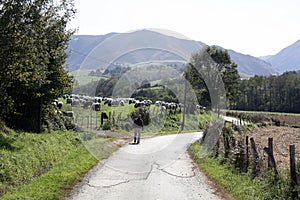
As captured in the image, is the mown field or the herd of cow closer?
the mown field

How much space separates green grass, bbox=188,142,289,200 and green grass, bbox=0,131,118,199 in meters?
4.74

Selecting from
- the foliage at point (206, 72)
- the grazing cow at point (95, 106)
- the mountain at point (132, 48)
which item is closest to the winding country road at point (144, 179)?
the mountain at point (132, 48)

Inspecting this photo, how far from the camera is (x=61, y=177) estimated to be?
11711mm

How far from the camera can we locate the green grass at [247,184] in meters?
9.78

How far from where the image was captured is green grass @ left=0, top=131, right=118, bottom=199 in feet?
32.5

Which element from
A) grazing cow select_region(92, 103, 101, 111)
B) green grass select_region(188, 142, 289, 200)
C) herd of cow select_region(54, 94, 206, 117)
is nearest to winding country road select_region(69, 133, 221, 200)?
green grass select_region(188, 142, 289, 200)

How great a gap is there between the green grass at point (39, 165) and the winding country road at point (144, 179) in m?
0.56

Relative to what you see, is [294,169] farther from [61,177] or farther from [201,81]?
[201,81]

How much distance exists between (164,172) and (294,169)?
5360 millimetres

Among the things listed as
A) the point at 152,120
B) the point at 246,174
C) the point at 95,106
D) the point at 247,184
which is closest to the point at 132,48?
the point at 246,174

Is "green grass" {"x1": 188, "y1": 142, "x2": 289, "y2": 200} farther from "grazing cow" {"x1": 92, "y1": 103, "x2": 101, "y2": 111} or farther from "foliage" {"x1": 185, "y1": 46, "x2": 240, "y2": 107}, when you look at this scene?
"grazing cow" {"x1": 92, "y1": 103, "x2": 101, "y2": 111}

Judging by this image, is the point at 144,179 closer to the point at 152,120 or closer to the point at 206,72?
the point at 206,72

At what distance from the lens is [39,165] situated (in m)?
12.9

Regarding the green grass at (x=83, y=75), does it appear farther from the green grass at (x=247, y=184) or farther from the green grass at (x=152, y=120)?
the green grass at (x=247, y=184)
